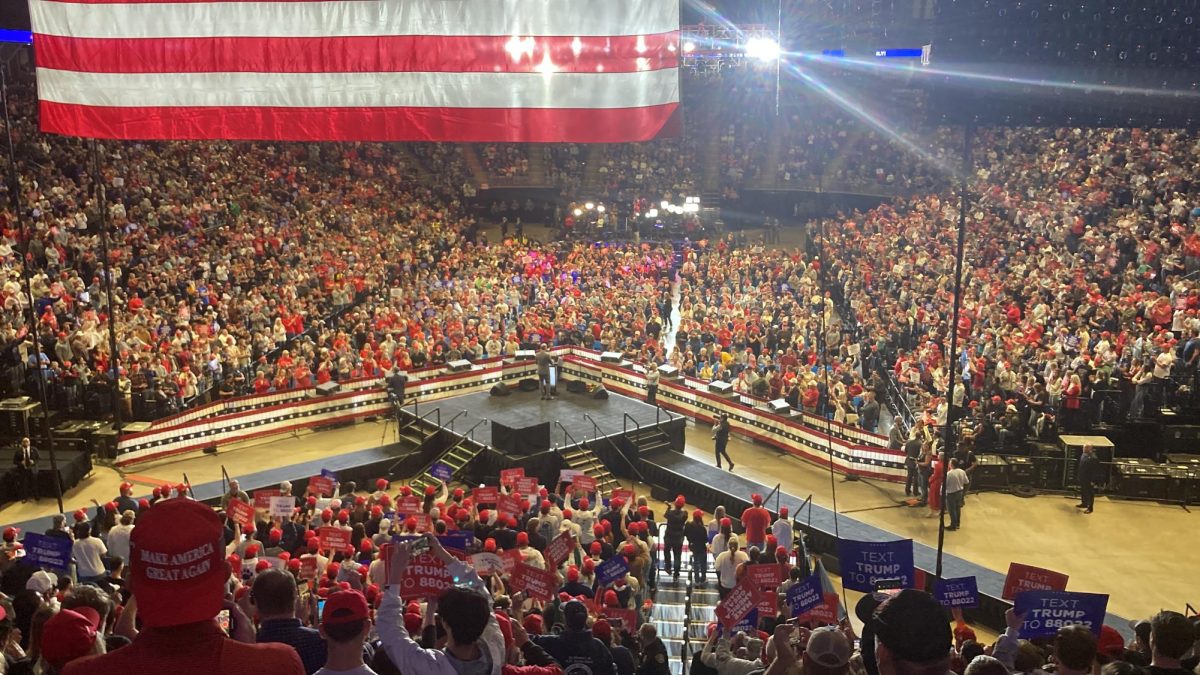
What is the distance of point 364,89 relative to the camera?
34.1 feet

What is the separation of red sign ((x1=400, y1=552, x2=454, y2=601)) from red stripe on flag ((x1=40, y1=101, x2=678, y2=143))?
4637 mm

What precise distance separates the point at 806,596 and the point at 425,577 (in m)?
3.96

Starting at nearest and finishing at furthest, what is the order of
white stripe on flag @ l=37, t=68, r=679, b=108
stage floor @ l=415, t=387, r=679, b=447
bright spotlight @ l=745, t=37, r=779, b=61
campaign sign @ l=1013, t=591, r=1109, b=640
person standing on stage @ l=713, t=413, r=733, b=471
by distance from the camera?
campaign sign @ l=1013, t=591, r=1109, b=640, white stripe on flag @ l=37, t=68, r=679, b=108, person standing on stage @ l=713, t=413, r=733, b=471, stage floor @ l=415, t=387, r=679, b=447, bright spotlight @ l=745, t=37, r=779, b=61

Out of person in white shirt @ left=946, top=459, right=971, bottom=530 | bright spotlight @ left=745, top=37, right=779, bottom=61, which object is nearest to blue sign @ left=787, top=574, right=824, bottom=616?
person in white shirt @ left=946, top=459, right=971, bottom=530

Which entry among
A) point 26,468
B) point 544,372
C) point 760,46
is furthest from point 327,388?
point 760,46

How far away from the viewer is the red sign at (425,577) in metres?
7.29

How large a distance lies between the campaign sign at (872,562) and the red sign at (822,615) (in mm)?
292

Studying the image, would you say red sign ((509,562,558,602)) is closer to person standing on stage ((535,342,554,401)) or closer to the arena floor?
the arena floor

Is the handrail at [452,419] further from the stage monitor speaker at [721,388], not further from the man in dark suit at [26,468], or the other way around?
the man in dark suit at [26,468]

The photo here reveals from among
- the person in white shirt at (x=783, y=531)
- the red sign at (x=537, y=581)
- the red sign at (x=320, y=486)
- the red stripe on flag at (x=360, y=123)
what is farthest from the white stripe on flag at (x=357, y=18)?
the person in white shirt at (x=783, y=531)

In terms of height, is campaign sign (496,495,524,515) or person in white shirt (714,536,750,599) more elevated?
campaign sign (496,495,524,515)

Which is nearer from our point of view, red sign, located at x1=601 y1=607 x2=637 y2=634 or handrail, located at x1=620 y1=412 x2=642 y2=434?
red sign, located at x1=601 y1=607 x2=637 y2=634

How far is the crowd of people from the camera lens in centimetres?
261

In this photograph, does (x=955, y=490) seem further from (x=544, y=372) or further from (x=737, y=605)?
(x=544, y=372)
